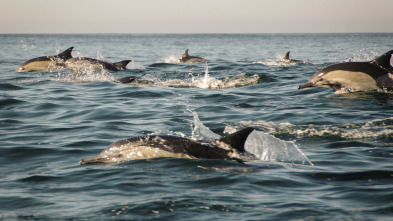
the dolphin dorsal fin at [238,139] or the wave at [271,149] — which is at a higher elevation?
the dolphin dorsal fin at [238,139]

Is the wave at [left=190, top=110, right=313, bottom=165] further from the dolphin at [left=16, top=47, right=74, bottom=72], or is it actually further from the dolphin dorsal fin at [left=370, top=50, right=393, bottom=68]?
the dolphin at [left=16, top=47, right=74, bottom=72]

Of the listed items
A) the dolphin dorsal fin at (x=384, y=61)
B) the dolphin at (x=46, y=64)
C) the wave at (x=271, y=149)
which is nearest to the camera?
the wave at (x=271, y=149)

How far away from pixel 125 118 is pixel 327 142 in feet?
15.6

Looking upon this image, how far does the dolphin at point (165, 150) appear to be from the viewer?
273 inches

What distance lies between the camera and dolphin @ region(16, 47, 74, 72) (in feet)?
69.3

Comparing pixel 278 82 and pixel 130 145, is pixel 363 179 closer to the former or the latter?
pixel 130 145

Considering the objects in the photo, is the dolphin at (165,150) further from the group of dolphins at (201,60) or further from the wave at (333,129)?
the wave at (333,129)

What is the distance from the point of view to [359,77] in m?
13.8

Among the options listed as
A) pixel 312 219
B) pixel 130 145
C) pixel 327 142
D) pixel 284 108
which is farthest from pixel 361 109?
pixel 312 219

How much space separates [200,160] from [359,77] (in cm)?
842

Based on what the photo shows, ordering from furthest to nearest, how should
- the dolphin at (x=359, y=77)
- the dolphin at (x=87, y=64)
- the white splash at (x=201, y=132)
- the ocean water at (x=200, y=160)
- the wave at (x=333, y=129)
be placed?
the dolphin at (x=87, y=64)
the dolphin at (x=359, y=77)
the wave at (x=333, y=129)
the white splash at (x=201, y=132)
the ocean water at (x=200, y=160)

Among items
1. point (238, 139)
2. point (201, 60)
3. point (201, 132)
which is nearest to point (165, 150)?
point (238, 139)

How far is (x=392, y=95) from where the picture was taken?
517 inches

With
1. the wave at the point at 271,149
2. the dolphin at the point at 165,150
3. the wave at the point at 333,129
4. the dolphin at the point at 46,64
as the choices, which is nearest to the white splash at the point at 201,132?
the wave at the point at 271,149
